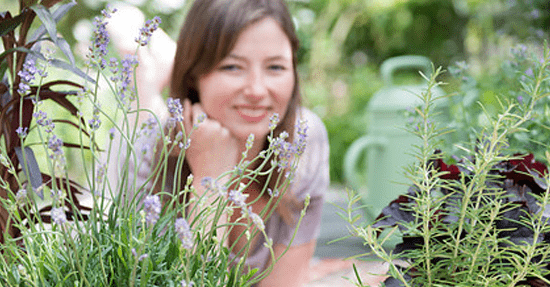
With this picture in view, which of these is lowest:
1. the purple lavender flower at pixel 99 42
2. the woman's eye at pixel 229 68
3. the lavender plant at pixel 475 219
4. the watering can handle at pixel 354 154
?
the watering can handle at pixel 354 154

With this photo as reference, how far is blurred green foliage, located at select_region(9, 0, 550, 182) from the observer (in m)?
8.77

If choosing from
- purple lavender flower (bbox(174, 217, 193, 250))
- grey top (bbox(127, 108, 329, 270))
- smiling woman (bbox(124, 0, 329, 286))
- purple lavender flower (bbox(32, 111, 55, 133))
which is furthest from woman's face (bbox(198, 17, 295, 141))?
purple lavender flower (bbox(174, 217, 193, 250))

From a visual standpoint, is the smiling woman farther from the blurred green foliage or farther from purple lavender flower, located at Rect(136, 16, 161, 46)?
the blurred green foliage

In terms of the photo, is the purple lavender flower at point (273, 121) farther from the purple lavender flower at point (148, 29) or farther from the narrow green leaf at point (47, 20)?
the narrow green leaf at point (47, 20)

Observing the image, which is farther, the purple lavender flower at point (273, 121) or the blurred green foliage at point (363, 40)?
the blurred green foliage at point (363, 40)

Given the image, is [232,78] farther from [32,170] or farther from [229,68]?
[32,170]

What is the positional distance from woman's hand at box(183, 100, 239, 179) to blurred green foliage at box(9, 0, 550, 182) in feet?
20.6

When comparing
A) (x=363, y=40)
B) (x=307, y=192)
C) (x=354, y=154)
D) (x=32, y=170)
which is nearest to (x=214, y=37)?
(x=307, y=192)

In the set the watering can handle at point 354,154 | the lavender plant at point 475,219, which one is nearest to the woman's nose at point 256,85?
the lavender plant at point 475,219

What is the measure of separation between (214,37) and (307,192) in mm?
769

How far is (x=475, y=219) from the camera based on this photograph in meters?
0.87

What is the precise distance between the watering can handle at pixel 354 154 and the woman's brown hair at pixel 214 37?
971mm

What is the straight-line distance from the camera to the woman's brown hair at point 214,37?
1.74m

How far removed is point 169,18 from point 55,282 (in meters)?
7.60
